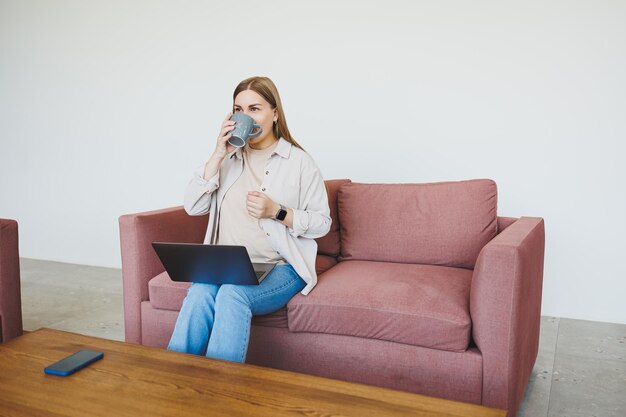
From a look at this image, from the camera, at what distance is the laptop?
1706 mm

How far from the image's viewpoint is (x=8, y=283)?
7.14 ft

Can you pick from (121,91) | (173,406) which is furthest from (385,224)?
(121,91)

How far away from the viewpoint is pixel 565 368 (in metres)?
2.29

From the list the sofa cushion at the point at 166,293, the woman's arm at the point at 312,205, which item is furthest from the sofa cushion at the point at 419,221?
the sofa cushion at the point at 166,293

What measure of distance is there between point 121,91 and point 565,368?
3.21m

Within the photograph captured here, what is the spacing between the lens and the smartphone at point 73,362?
4.45 feet

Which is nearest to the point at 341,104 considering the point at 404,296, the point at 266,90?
the point at 266,90

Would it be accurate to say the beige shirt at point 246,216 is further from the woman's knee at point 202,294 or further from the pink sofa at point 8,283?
the pink sofa at point 8,283

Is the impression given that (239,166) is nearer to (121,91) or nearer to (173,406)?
(173,406)

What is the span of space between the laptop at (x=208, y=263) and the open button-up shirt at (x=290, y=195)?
0.18m

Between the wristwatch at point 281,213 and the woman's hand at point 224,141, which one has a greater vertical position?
the woman's hand at point 224,141

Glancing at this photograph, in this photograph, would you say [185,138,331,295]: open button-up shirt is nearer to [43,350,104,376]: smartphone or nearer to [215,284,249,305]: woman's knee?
[215,284,249,305]: woman's knee

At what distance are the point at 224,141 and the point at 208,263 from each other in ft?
1.47

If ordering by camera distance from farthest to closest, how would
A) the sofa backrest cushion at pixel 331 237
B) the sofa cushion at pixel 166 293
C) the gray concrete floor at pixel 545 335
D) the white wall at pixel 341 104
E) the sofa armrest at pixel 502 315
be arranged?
the white wall at pixel 341 104, the sofa backrest cushion at pixel 331 237, the sofa cushion at pixel 166 293, the gray concrete floor at pixel 545 335, the sofa armrest at pixel 502 315
